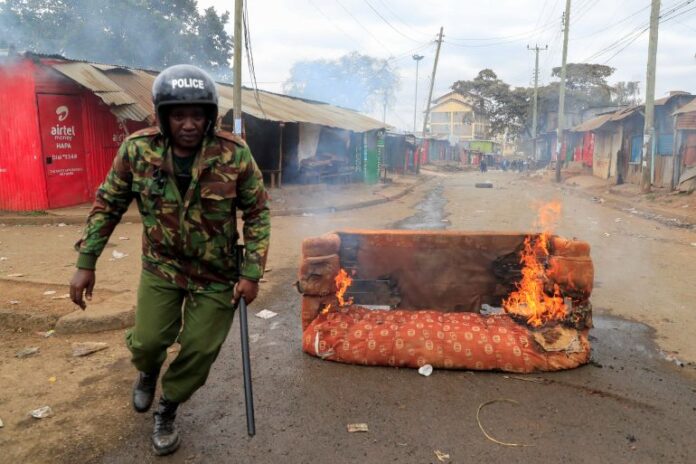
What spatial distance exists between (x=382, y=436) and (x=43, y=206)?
35.4 ft

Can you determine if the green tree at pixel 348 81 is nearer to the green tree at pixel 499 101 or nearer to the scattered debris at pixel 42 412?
the green tree at pixel 499 101

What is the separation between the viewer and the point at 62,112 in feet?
36.5

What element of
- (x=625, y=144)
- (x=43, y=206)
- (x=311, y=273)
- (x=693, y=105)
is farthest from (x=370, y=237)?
(x=625, y=144)

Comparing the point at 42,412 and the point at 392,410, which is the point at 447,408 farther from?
the point at 42,412

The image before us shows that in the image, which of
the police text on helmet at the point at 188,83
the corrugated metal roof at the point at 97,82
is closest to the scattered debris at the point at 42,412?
the police text on helmet at the point at 188,83

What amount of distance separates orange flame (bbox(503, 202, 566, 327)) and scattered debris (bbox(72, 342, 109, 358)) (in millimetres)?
3236

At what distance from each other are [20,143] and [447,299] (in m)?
10.4

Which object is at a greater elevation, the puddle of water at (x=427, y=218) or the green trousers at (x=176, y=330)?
the green trousers at (x=176, y=330)

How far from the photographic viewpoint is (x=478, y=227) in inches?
411

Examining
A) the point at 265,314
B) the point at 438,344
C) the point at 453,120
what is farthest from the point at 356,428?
the point at 453,120

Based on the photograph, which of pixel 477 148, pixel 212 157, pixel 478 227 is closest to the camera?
pixel 212 157

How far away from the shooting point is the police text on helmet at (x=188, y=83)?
236 centimetres

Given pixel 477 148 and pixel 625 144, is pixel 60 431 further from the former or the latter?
pixel 477 148

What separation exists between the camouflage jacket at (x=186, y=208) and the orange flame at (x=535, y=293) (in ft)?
7.61
